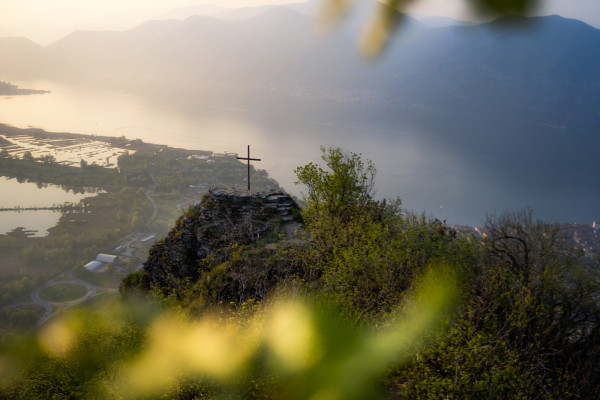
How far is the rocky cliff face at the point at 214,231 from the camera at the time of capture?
18797mm

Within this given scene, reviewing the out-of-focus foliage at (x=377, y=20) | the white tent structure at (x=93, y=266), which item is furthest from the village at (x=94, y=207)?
the out-of-focus foliage at (x=377, y=20)

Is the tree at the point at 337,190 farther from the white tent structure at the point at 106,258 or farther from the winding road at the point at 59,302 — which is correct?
the white tent structure at the point at 106,258

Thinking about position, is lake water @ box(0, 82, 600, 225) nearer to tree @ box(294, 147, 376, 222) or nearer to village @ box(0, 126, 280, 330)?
village @ box(0, 126, 280, 330)

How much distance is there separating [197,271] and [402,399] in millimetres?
13149

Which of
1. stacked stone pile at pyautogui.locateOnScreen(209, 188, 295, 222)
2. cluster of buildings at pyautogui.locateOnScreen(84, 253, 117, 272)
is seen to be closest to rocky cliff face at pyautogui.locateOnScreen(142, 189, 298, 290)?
stacked stone pile at pyautogui.locateOnScreen(209, 188, 295, 222)

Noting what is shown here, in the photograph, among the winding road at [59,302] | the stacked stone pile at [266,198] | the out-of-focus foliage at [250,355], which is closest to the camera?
the out-of-focus foliage at [250,355]

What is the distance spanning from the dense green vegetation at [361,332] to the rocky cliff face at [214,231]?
3.02 meters

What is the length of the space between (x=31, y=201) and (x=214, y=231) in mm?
93021

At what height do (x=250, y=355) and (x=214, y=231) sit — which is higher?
(x=214, y=231)

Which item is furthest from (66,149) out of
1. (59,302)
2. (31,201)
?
(59,302)

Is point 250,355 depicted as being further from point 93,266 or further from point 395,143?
point 395,143

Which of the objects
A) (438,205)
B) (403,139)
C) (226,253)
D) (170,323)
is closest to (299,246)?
(226,253)

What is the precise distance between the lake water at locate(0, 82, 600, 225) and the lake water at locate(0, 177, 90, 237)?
41.8 m

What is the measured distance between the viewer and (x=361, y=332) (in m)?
9.62
